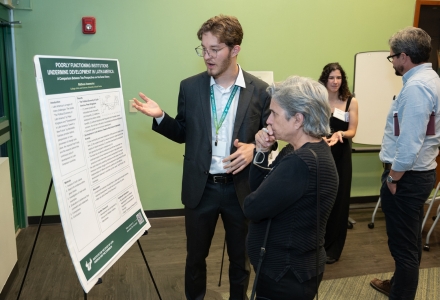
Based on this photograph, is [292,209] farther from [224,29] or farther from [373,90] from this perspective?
[373,90]

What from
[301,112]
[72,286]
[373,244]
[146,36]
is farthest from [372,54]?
[72,286]

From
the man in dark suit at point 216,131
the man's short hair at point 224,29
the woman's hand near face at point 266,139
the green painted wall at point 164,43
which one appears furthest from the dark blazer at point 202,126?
the green painted wall at point 164,43

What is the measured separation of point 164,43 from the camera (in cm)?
391

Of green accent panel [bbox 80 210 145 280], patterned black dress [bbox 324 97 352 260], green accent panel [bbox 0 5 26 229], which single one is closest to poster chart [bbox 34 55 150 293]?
green accent panel [bbox 80 210 145 280]

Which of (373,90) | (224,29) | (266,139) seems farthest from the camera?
(373,90)

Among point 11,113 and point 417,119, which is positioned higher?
point 417,119

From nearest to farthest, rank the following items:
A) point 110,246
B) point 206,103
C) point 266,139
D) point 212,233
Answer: point 266,139 < point 110,246 < point 206,103 < point 212,233

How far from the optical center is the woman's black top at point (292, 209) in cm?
143

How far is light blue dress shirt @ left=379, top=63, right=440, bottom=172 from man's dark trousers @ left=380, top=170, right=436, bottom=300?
0.09 m

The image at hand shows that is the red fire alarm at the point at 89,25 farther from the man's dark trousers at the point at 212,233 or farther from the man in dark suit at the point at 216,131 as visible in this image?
the man's dark trousers at the point at 212,233

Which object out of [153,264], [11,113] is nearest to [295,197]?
[153,264]

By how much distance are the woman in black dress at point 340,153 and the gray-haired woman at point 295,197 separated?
1.73 m

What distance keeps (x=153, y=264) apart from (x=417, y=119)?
221cm

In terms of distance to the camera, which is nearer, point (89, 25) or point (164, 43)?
point (89, 25)
